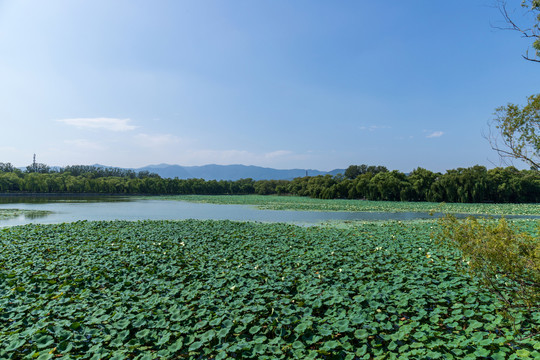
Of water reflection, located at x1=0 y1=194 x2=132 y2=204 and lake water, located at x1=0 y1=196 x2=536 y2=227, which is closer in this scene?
lake water, located at x1=0 y1=196 x2=536 y2=227

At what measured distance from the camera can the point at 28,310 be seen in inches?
166

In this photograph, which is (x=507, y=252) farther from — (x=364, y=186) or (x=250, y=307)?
(x=364, y=186)

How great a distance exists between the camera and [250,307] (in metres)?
4.14

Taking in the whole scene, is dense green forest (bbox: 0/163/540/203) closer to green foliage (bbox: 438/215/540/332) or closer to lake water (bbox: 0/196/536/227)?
lake water (bbox: 0/196/536/227)

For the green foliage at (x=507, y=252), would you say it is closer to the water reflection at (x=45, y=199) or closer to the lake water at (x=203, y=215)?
the lake water at (x=203, y=215)

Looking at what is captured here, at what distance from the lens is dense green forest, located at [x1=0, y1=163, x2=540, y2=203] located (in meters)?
40.3

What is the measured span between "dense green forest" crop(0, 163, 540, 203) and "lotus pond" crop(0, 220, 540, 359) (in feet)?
60.8

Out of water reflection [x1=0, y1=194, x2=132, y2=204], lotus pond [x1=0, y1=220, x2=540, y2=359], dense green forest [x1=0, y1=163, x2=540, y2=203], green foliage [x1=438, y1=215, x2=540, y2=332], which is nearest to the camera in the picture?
lotus pond [x1=0, y1=220, x2=540, y2=359]

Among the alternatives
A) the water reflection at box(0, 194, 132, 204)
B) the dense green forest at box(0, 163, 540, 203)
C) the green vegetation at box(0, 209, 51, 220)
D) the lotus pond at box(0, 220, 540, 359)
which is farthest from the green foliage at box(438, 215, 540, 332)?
the water reflection at box(0, 194, 132, 204)

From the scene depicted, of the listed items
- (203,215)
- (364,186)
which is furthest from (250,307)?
(364,186)

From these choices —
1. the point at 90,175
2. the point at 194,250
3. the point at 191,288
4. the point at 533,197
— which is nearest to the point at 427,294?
the point at 191,288

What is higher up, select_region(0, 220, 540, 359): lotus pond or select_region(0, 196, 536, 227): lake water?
select_region(0, 220, 540, 359): lotus pond

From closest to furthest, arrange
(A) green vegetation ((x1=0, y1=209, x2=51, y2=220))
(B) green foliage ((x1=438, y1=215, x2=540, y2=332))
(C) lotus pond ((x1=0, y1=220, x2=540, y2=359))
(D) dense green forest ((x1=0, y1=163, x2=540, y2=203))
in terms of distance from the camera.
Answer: (C) lotus pond ((x1=0, y1=220, x2=540, y2=359)) → (B) green foliage ((x1=438, y1=215, x2=540, y2=332)) → (A) green vegetation ((x1=0, y1=209, x2=51, y2=220)) → (D) dense green forest ((x1=0, y1=163, x2=540, y2=203))

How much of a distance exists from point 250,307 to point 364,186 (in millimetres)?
48020
